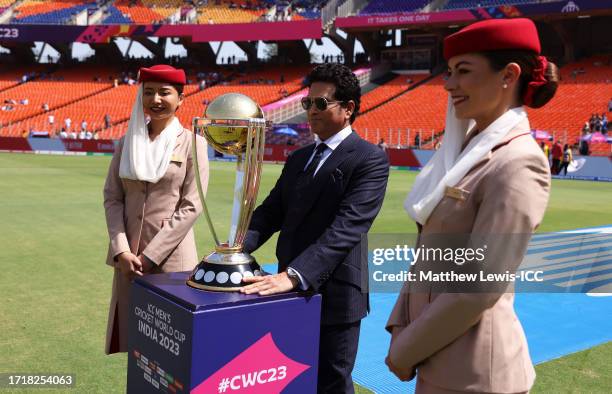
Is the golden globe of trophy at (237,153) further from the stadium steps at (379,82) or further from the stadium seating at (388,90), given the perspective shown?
the stadium steps at (379,82)

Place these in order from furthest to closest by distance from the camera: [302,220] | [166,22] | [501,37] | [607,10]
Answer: [166,22]
[607,10]
[302,220]
[501,37]

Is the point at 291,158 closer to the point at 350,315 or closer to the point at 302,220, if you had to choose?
the point at 302,220

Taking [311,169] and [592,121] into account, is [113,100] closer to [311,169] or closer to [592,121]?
[592,121]

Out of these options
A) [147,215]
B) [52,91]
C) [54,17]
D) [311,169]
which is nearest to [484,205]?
[311,169]

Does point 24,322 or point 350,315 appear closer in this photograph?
point 350,315

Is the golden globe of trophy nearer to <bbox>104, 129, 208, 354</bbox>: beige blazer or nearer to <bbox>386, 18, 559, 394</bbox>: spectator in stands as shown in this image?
<bbox>386, 18, 559, 394</bbox>: spectator in stands

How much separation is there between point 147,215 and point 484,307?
1.94 m

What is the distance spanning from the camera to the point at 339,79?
2.38m

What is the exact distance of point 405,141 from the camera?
27.3m

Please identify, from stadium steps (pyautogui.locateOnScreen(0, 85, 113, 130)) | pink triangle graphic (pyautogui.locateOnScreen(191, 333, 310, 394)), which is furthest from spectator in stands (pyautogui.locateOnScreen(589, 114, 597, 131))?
stadium steps (pyautogui.locateOnScreen(0, 85, 113, 130))

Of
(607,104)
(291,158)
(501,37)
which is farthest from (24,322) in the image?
(607,104)

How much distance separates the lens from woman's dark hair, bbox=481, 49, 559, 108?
155 centimetres

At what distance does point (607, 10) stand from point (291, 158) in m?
31.7

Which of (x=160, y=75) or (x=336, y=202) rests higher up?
(x=160, y=75)
